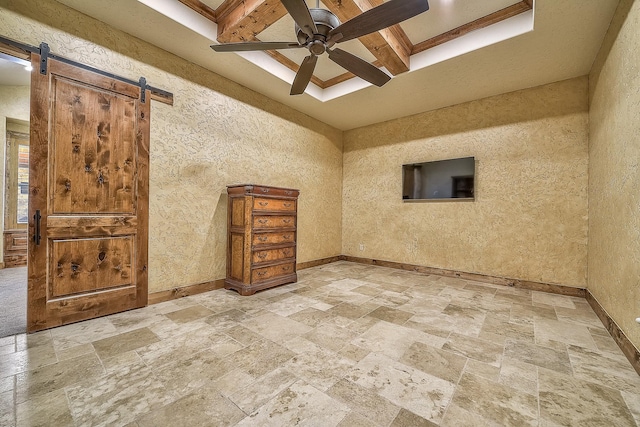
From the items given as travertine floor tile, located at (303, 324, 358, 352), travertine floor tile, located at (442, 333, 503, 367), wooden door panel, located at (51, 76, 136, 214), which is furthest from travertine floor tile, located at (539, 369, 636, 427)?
wooden door panel, located at (51, 76, 136, 214)

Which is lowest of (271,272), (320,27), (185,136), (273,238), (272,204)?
(271,272)

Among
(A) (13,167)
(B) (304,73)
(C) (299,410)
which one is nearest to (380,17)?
(B) (304,73)

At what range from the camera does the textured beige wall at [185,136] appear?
7.66 feet

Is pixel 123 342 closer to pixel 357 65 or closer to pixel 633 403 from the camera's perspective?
pixel 357 65

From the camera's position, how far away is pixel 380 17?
1770 millimetres

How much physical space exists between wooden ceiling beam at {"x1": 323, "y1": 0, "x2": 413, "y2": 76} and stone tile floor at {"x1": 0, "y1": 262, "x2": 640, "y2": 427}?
291cm

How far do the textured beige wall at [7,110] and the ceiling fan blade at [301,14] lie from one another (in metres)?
6.02

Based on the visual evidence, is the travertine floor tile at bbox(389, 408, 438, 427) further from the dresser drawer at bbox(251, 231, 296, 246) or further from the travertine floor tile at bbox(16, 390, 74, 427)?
the dresser drawer at bbox(251, 231, 296, 246)

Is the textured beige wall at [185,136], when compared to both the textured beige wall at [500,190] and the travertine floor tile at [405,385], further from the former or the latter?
the travertine floor tile at [405,385]

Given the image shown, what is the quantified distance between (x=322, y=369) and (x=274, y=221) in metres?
2.17

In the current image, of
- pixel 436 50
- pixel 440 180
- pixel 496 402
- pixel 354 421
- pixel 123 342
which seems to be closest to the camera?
pixel 354 421

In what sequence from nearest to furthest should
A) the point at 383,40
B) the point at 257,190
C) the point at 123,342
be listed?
the point at 123,342 < the point at 383,40 < the point at 257,190

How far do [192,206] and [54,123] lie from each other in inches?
55.3

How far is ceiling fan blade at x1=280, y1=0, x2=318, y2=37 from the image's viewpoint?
5.33ft
